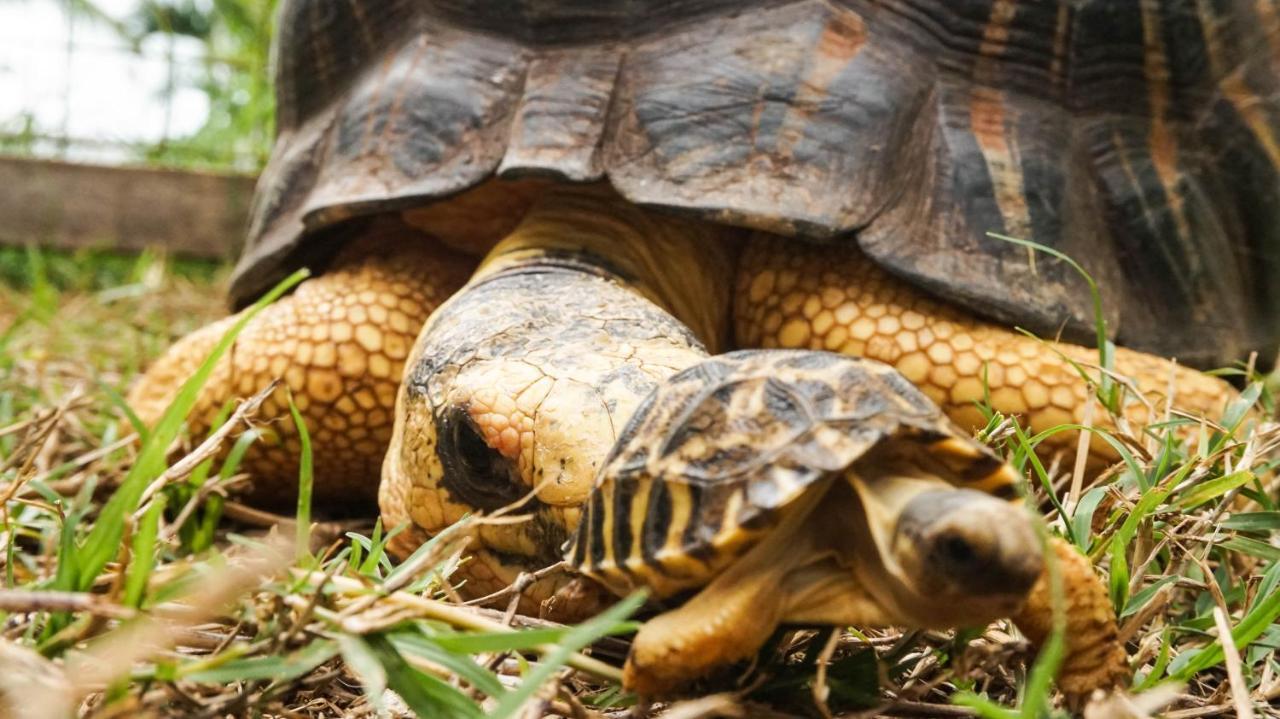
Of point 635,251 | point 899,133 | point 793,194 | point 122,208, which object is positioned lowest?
point 122,208

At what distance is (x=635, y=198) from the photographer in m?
2.09

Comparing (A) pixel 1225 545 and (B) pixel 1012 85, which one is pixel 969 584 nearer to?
(A) pixel 1225 545

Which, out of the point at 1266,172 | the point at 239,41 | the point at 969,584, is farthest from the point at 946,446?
the point at 239,41

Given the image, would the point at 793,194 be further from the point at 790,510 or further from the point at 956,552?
the point at 956,552

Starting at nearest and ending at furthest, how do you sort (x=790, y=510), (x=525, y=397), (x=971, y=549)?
(x=971, y=549) < (x=790, y=510) < (x=525, y=397)

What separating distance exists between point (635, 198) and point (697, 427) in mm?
1098

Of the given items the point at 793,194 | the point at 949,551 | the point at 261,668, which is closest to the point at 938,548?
the point at 949,551

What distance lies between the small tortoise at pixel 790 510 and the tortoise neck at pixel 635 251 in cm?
103

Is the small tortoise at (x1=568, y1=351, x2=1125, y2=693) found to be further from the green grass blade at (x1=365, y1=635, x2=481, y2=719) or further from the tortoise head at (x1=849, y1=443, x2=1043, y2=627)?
the green grass blade at (x1=365, y1=635, x2=481, y2=719)

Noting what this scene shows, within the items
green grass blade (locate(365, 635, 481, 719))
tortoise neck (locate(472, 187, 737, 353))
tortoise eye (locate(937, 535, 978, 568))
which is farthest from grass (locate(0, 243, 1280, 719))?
tortoise neck (locate(472, 187, 737, 353))

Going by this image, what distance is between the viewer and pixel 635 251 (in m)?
2.25

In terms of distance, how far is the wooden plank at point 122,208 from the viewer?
5.53 m

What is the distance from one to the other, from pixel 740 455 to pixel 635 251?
1.28 meters

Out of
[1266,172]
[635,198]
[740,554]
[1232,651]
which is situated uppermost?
[1266,172]
